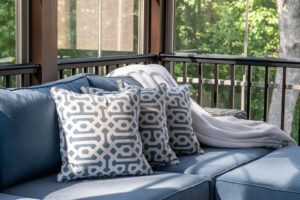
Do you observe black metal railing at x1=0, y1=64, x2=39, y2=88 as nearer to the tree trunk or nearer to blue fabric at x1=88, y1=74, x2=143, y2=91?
blue fabric at x1=88, y1=74, x2=143, y2=91

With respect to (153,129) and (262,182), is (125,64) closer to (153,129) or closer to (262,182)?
(153,129)

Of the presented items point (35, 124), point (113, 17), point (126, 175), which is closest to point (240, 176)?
point (126, 175)

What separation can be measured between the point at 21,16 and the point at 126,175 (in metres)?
1.45

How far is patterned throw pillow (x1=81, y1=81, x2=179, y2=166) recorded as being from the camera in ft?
9.28

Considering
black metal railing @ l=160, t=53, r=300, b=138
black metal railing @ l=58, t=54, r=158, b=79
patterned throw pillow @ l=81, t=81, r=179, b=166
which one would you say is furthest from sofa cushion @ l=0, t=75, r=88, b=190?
black metal railing @ l=160, t=53, r=300, b=138

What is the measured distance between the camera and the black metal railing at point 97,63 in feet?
12.2

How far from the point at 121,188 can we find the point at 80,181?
0.86ft

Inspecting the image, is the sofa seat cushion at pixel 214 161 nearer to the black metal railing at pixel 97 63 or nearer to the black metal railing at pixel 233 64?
the black metal railing at pixel 97 63

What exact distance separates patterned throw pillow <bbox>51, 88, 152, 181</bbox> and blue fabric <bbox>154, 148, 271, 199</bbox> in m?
0.27

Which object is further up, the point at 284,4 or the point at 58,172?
the point at 284,4

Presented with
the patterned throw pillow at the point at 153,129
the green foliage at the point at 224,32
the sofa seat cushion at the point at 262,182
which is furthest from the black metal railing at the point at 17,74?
the green foliage at the point at 224,32

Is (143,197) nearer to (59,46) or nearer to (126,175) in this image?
(126,175)

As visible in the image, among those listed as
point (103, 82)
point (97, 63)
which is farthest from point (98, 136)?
point (97, 63)

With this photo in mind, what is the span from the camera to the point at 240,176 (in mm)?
2670
